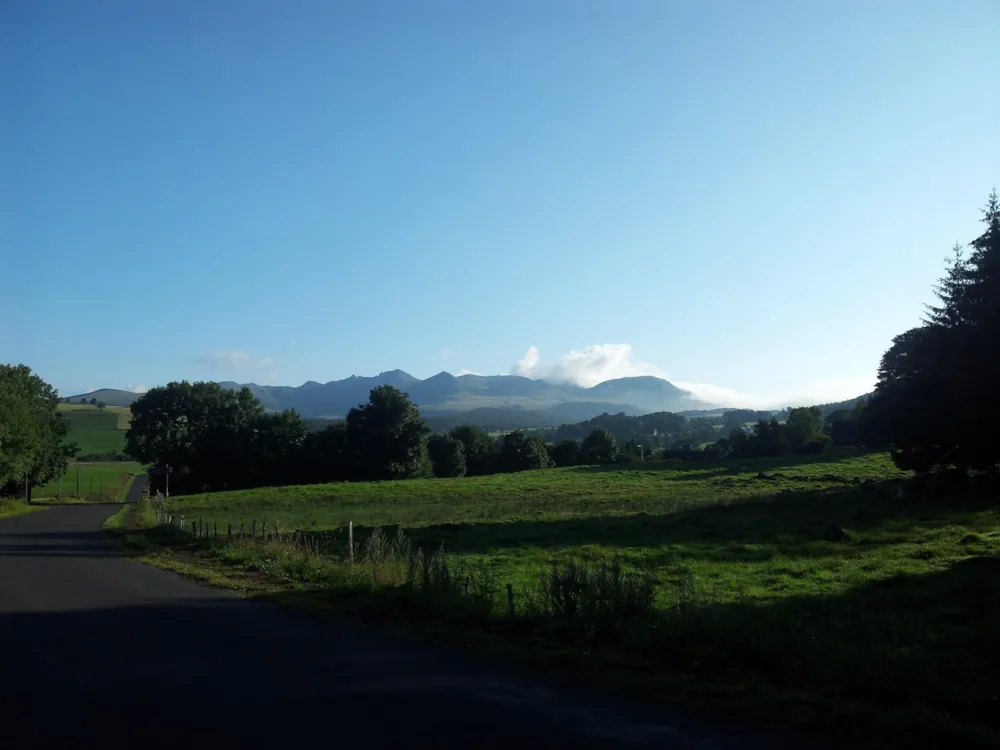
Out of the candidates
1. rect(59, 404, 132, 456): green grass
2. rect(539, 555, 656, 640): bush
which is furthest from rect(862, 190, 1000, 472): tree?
rect(59, 404, 132, 456): green grass

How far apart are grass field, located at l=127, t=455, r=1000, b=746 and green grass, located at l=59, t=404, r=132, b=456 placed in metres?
118

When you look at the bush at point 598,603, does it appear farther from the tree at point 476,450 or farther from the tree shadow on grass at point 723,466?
the tree at point 476,450

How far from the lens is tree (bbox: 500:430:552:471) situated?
9706 cm

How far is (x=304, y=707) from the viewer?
24.2 feet

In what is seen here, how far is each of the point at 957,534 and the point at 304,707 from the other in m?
21.9

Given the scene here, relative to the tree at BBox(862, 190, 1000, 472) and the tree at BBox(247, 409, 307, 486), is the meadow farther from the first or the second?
the tree at BBox(862, 190, 1000, 472)

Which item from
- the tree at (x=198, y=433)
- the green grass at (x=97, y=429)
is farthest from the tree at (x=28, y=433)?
the green grass at (x=97, y=429)

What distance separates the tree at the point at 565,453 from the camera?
10444 centimetres

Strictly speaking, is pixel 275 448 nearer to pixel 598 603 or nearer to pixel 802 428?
pixel 802 428

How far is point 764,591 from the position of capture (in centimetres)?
1509

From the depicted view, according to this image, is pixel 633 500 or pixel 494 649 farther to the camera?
pixel 633 500

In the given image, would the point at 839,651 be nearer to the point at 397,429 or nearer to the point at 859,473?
the point at 859,473

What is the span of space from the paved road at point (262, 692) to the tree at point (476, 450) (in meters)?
86.3

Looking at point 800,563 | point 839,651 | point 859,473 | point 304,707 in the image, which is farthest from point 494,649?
point 859,473
